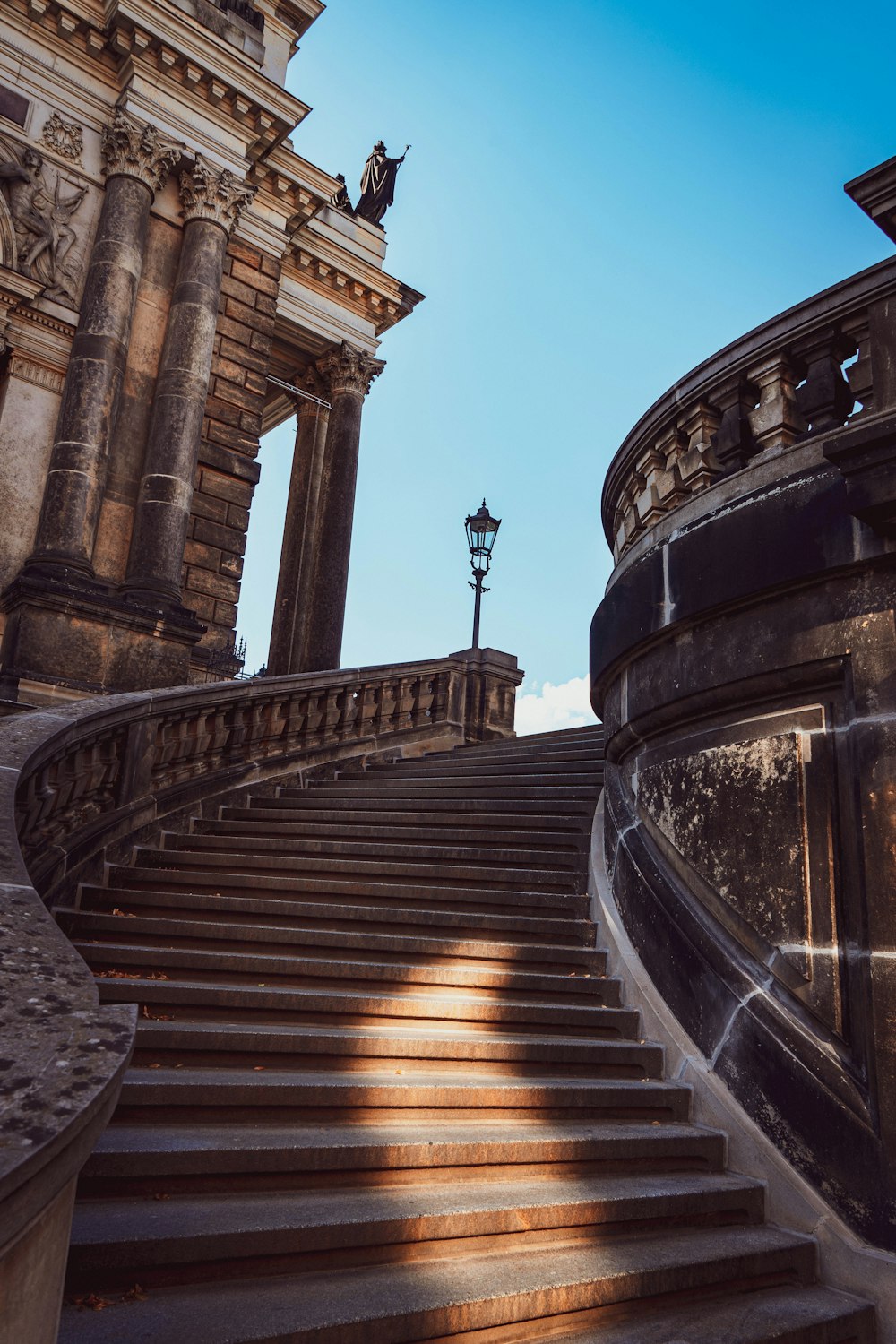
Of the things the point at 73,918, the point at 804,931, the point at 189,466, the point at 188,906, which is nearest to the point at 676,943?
the point at 804,931

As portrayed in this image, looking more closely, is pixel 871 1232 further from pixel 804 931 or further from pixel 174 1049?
pixel 174 1049

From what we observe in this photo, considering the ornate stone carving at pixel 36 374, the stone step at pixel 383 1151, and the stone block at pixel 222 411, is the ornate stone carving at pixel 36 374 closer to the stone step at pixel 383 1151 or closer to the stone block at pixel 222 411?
the stone block at pixel 222 411

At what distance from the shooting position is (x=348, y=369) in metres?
17.3

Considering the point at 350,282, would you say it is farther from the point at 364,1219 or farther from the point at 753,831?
the point at 364,1219

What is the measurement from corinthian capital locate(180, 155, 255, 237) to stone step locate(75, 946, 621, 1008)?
10988 millimetres

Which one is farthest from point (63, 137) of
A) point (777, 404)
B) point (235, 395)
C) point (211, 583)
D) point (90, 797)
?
point (777, 404)

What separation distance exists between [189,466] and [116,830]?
6502 mm

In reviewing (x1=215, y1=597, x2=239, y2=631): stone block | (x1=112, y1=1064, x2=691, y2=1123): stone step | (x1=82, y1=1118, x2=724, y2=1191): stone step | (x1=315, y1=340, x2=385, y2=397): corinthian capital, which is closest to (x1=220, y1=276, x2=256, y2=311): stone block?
(x1=315, y1=340, x2=385, y2=397): corinthian capital

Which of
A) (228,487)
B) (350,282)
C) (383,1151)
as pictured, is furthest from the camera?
(350,282)

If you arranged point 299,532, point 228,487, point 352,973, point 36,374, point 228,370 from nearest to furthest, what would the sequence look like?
point 352,973, point 36,374, point 228,487, point 228,370, point 299,532

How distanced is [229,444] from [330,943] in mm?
9745

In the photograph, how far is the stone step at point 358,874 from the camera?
6.07m

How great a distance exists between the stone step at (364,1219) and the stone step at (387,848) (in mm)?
2740

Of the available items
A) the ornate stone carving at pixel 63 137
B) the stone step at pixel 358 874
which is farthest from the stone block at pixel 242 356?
the stone step at pixel 358 874
